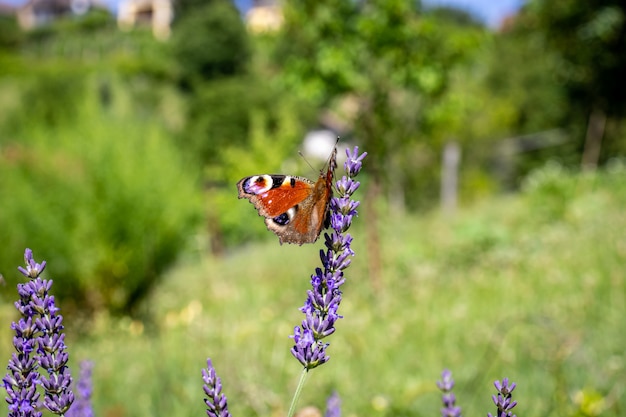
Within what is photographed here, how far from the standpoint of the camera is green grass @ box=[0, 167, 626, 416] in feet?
10.0

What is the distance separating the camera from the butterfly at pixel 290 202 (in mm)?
1188

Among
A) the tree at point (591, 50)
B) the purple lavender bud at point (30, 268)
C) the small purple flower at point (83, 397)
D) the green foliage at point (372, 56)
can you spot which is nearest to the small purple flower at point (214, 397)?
the purple lavender bud at point (30, 268)

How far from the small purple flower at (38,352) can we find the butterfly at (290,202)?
0.46 meters

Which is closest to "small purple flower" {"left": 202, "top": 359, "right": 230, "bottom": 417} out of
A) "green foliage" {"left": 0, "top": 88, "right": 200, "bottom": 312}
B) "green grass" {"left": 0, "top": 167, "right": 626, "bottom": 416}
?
"green grass" {"left": 0, "top": 167, "right": 626, "bottom": 416}

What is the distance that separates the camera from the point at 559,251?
6.76 meters

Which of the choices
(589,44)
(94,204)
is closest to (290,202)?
(94,204)

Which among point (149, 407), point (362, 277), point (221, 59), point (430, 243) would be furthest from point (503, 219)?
point (221, 59)

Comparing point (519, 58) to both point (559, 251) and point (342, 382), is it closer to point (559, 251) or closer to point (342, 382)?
point (559, 251)

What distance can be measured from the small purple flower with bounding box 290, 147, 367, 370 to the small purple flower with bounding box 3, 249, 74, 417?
0.33 m

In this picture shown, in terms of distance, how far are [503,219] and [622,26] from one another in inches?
369

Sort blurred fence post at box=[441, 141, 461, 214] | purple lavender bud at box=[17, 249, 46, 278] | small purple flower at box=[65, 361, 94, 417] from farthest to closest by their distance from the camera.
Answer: blurred fence post at box=[441, 141, 461, 214], small purple flower at box=[65, 361, 94, 417], purple lavender bud at box=[17, 249, 46, 278]

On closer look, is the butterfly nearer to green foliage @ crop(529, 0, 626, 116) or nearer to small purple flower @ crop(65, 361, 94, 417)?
small purple flower @ crop(65, 361, 94, 417)

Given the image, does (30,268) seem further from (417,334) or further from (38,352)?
(417,334)

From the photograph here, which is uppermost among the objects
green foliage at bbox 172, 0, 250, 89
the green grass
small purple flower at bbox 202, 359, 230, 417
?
green foliage at bbox 172, 0, 250, 89
